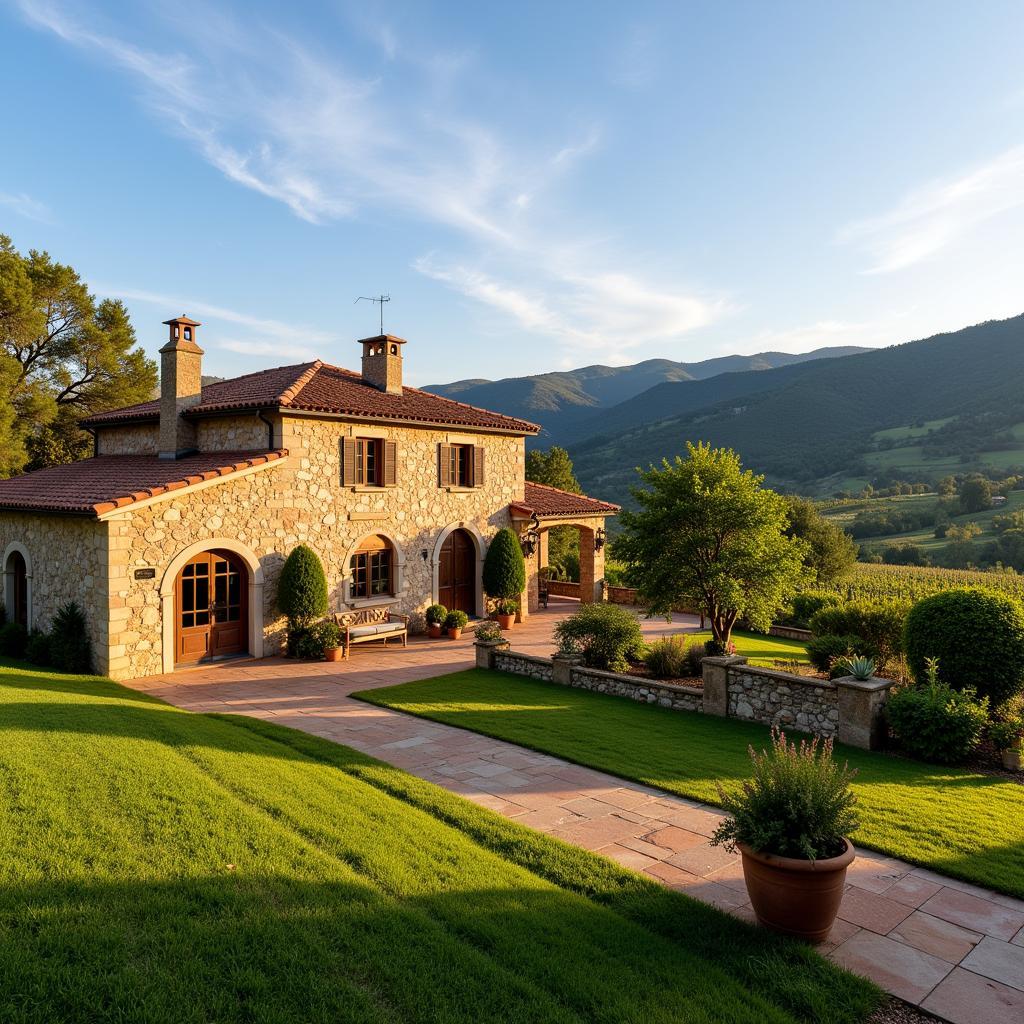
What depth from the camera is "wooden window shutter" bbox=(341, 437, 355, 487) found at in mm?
17766

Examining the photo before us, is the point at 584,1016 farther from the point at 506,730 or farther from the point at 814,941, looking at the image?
the point at 506,730

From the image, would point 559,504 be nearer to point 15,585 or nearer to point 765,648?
point 765,648

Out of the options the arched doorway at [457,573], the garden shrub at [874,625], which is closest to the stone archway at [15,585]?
the arched doorway at [457,573]

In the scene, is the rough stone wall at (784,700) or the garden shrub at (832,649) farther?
the garden shrub at (832,649)

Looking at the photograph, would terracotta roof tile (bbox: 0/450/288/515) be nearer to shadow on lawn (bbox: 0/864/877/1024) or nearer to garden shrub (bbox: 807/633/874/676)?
shadow on lawn (bbox: 0/864/877/1024)

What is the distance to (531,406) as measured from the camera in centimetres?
14575

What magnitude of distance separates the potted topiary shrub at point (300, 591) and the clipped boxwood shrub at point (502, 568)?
20.2ft

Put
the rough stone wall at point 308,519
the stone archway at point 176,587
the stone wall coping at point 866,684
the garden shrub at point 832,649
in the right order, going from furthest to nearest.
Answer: the garden shrub at point 832,649
the stone archway at point 176,587
the rough stone wall at point 308,519
the stone wall coping at point 866,684

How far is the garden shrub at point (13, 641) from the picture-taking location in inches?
603

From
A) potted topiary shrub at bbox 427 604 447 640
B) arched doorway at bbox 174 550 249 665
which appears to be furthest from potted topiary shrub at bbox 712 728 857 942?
potted topiary shrub at bbox 427 604 447 640

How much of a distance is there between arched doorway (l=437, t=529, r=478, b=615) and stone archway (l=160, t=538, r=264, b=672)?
18.9 ft

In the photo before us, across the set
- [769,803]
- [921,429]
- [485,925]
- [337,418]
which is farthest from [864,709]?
[921,429]

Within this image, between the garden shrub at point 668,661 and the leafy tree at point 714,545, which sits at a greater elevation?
the leafy tree at point 714,545

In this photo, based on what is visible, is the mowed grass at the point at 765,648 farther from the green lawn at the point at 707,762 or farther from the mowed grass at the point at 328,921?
the mowed grass at the point at 328,921
